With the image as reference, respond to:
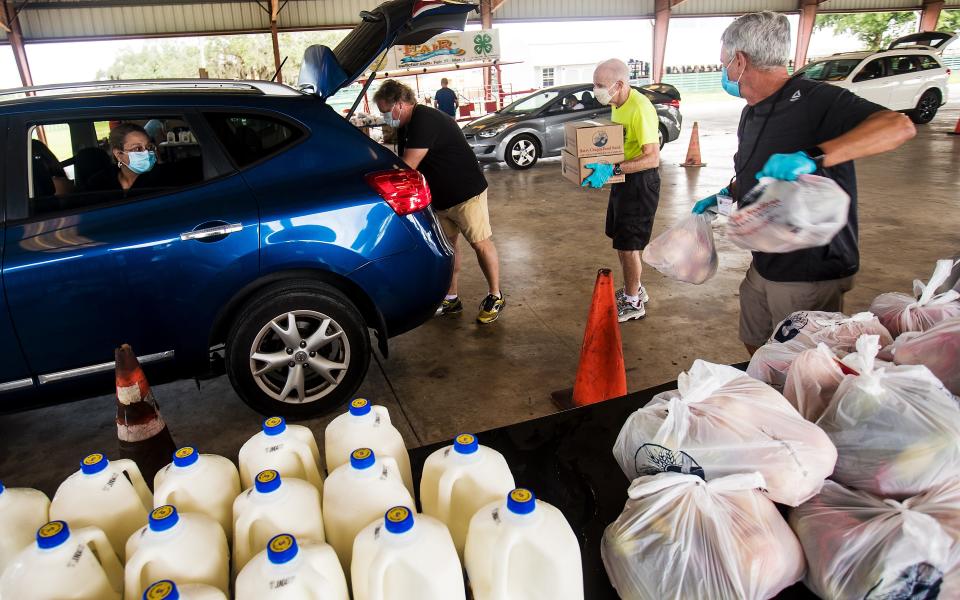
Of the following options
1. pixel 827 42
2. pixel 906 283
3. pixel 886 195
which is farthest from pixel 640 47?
pixel 906 283

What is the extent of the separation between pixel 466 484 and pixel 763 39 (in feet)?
5.81

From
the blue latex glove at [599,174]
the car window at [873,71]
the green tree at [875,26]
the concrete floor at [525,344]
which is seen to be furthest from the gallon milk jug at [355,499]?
the green tree at [875,26]

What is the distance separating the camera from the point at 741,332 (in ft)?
8.50

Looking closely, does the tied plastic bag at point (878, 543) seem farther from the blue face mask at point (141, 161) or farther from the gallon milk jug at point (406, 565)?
the blue face mask at point (141, 161)

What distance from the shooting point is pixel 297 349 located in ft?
8.98

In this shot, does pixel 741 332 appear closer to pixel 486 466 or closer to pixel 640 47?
pixel 486 466

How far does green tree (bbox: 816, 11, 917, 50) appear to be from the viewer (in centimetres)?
2894

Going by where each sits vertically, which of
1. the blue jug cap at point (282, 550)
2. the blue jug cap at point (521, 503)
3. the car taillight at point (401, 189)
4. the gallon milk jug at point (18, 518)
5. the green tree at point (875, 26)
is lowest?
the gallon milk jug at point (18, 518)

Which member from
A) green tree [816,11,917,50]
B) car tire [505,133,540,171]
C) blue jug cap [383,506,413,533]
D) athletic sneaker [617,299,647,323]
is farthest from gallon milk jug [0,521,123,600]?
green tree [816,11,917,50]

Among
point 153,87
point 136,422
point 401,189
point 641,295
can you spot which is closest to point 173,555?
point 136,422

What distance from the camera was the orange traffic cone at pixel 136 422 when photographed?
2.05m

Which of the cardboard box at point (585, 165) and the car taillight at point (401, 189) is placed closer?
the car taillight at point (401, 189)

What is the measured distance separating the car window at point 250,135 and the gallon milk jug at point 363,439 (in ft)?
5.97

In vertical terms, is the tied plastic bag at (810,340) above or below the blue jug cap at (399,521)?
below
